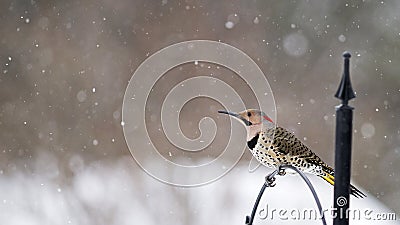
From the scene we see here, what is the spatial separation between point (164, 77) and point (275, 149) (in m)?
2.24

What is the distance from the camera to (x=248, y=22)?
3244 millimetres

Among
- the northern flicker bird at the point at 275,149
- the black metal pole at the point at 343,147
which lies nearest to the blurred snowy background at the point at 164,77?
the northern flicker bird at the point at 275,149

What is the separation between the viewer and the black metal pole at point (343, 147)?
1.93ft

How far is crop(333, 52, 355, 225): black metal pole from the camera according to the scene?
0.59 metres

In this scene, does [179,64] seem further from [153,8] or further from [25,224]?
[25,224]

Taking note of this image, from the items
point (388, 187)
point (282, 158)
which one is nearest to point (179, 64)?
point (388, 187)

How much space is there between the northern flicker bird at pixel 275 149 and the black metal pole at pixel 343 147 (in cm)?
37

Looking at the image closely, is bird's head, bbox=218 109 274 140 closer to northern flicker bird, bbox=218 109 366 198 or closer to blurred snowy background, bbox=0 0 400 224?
northern flicker bird, bbox=218 109 366 198

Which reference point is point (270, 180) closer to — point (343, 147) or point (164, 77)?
point (343, 147)

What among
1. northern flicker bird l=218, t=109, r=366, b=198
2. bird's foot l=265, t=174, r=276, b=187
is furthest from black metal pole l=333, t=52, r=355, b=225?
northern flicker bird l=218, t=109, r=366, b=198

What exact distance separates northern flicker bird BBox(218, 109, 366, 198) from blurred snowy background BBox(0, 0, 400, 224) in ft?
6.59

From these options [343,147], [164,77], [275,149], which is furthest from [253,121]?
[164,77]

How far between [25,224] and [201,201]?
788mm

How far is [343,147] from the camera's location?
60 centimetres
